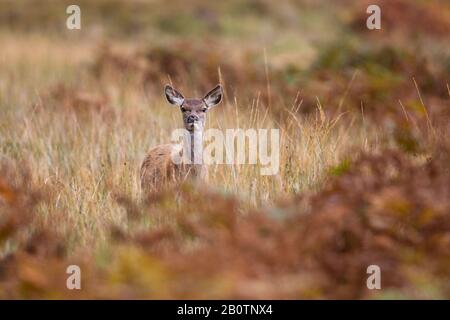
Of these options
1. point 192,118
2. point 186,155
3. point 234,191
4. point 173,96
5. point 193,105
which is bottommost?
point 234,191

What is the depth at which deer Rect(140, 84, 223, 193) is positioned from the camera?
823 centimetres

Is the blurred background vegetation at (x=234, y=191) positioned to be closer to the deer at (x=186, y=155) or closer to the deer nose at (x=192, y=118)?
the deer at (x=186, y=155)

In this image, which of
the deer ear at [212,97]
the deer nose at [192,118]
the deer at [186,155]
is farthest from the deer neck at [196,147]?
the deer ear at [212,97]

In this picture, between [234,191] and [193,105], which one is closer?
[234,191]

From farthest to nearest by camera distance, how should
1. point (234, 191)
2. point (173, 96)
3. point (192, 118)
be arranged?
point (173, 96) < point (192, 118) < point (234, 191)

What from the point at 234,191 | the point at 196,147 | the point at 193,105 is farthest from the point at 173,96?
the point at 234,191

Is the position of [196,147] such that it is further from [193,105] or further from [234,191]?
[234,191]

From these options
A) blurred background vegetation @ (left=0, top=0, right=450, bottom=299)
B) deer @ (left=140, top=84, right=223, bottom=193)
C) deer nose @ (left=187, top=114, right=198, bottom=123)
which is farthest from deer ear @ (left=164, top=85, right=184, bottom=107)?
blurred background vegetation @ (left=0, top=0, right=450, bottom=299)

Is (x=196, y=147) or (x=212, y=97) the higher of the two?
(x=212, y=97)

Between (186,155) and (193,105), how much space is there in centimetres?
47

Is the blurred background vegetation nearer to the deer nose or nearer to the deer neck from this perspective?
the deer neck

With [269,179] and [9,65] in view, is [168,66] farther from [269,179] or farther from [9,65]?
[269,179]

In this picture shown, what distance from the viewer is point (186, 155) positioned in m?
8.38

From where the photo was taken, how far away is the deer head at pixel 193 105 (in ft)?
27.1
